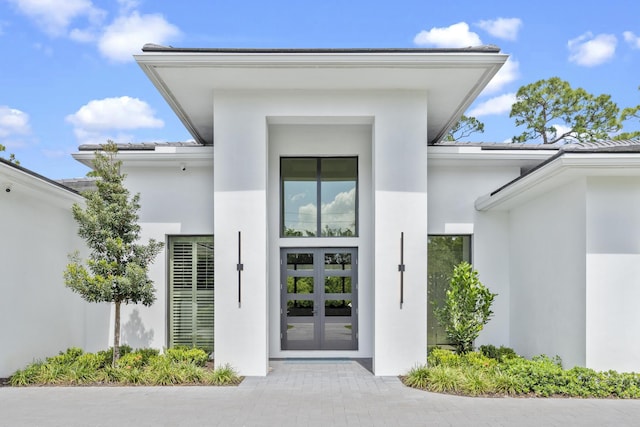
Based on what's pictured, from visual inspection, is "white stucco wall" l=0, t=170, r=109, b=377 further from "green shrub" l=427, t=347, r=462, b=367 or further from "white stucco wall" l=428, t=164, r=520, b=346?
"white stucco wall" l=428, t=164, r=520, b=346

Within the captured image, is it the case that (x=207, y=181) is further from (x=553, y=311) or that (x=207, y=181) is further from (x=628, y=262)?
(x=628, y=262)

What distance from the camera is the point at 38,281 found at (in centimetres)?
897

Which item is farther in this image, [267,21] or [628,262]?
[267,21]

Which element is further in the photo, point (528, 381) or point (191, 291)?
point (191, 291)

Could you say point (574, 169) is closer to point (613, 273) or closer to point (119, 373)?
point (613, 273)

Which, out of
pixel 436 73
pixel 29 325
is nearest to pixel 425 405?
pixel 436 73

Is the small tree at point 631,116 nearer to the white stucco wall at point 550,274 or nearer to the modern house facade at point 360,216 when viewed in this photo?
the modern house facade at point 360,216

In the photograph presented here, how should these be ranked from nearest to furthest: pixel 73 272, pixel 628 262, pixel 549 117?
pixel 628 262 < pixel 73 272 < pixel 549 117

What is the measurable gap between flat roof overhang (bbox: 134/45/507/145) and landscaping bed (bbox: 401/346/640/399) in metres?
4.85

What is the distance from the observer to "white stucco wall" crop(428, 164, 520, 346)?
1043 cm

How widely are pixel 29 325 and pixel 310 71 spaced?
21.6ft

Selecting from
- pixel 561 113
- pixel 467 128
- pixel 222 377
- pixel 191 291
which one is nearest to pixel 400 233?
pixel 222 377

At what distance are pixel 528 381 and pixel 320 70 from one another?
5862mm

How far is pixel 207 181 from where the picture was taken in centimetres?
1058
